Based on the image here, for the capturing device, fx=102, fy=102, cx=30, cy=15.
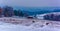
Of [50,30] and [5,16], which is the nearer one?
[50,30]

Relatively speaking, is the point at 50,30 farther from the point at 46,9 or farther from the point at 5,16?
the point at 5,16

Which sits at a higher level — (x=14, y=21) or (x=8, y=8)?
(x=8, y=8)

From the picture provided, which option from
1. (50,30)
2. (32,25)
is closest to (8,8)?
(32,25)

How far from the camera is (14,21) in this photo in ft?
4.71

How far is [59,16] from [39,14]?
266 millimetres

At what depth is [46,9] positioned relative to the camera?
1.37 meters
